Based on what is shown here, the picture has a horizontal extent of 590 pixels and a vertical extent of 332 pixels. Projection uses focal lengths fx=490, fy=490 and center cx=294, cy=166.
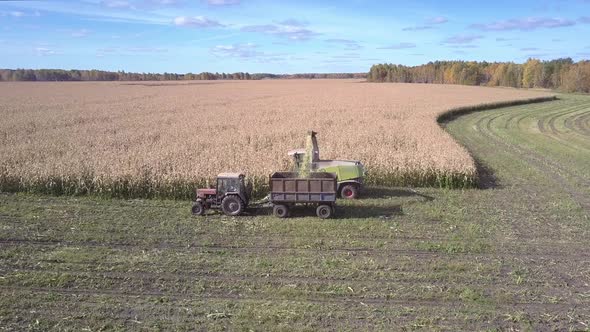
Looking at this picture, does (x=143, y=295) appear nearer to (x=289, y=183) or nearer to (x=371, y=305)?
(x=371, y=305)

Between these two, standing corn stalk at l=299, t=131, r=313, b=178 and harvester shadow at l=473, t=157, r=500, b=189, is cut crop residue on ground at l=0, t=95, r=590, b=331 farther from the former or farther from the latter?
harvester shadow at l=473, t=157, r=500, b=189

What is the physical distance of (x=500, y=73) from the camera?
15312cm

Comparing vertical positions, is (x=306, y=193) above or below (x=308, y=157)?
below

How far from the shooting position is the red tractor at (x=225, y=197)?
1309 cm

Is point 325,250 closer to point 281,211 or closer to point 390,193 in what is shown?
point 281,211

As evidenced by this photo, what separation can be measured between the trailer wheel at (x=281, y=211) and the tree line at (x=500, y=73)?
119 metres

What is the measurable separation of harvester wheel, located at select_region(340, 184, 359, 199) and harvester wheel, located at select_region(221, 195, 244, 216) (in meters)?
3.52

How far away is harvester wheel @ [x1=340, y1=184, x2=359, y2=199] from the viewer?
15.1 meters

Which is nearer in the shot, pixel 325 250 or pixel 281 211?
pixel 325 250

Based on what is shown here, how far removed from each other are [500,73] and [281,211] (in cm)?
15718

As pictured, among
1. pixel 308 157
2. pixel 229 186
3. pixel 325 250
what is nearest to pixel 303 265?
pixel 325 250

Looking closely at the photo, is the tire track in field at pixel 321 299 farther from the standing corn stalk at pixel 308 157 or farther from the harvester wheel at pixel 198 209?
the standing corn stalk at pixel 308 157

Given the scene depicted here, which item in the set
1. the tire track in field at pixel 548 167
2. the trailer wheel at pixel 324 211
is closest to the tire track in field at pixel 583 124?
the tire track in field at pixel 548 167

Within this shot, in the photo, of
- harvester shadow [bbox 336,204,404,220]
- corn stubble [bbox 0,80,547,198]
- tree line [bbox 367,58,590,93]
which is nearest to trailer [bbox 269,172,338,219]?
harvester shadow [bbox 336,204,404,220]
